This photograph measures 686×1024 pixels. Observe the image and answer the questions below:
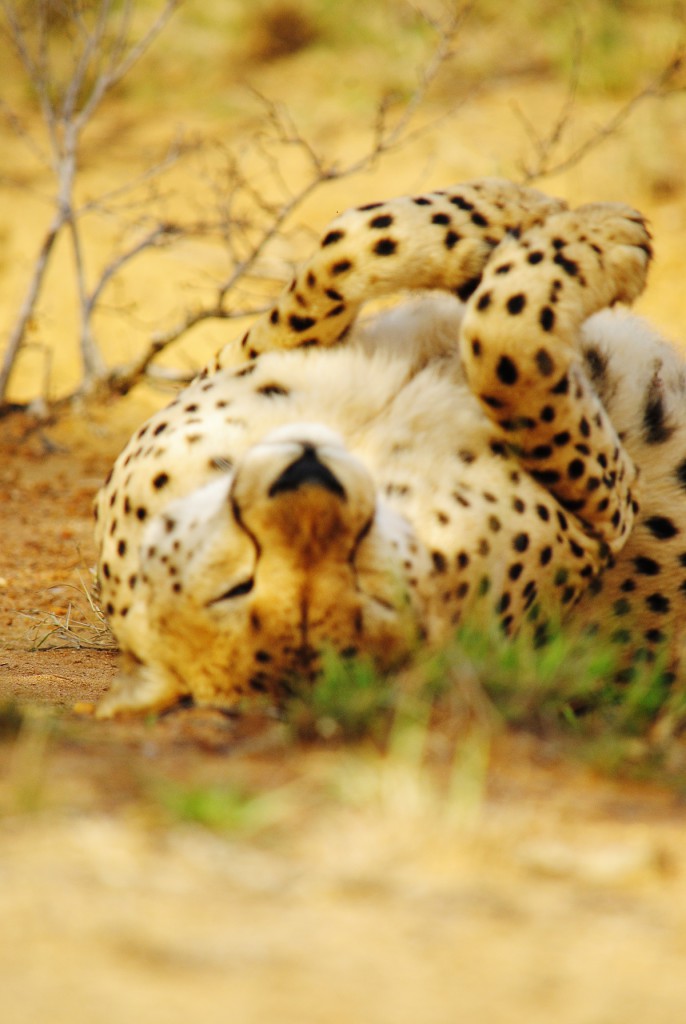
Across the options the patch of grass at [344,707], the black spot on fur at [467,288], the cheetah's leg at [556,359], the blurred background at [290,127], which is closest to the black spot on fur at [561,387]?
the cheetah's leg at [556,359]

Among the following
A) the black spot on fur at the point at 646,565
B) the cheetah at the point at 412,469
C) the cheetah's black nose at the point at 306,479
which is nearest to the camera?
the cheetah's black nose at the point at 306,479

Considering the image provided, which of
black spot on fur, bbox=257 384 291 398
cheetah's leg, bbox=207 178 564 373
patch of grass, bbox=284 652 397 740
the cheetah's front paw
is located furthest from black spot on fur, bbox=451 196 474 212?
patch of grass, bbox=284 652 397 740

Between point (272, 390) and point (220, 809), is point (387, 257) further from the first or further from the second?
point (220, 809)

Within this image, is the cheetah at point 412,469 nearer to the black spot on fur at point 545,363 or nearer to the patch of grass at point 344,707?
the black spot on fur at point 545,363

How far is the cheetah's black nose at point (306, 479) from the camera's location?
2.29m

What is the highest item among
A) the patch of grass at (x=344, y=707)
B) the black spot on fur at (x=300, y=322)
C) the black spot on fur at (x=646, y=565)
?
the black spot on fur at (x=300, y=322)

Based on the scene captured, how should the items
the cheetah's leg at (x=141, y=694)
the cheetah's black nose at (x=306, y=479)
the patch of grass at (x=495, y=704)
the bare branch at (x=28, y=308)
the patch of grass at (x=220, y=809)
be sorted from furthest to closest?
the bare branch at (x=28, y=308)
the cheetah's leg at (x=141, y=694)
the cheetah's black nose at (x=306, y=479)
the patch of grass at (x=495, y=704)
the patch of grass at (x=220, y=809)

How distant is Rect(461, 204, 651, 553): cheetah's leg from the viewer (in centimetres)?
274

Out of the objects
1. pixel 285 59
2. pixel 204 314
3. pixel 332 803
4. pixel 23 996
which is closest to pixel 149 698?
pixel 332 803

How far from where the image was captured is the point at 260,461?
7.77ft

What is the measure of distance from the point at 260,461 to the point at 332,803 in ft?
2.42

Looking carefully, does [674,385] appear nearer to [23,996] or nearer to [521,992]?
[521,992]

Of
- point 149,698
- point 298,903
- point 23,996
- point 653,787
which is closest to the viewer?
point 23,996

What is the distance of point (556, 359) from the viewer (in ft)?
8.93
